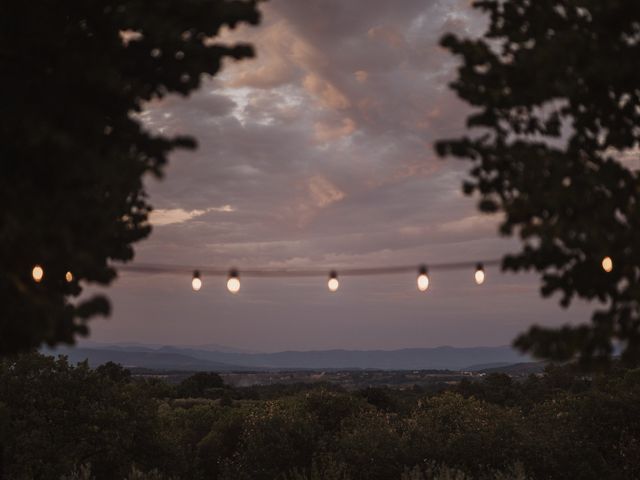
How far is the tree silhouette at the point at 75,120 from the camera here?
16.9 feet

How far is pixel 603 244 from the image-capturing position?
5.85 m

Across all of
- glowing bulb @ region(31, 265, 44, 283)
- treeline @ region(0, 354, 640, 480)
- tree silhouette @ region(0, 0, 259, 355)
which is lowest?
treeline @ region(0, 354, 640, 480)

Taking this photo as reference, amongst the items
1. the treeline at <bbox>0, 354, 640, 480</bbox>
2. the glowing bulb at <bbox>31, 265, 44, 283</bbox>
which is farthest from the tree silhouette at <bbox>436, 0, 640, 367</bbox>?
the treeline at <bbox>0, 354, 640, 480</bbox>

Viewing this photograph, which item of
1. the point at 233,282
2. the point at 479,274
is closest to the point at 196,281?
the point at 233,282

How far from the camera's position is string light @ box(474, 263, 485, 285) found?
527 inches

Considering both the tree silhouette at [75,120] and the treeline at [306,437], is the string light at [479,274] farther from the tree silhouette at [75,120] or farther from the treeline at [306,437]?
the tree silhouette at [75,120]

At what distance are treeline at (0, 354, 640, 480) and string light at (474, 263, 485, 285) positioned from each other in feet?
23.1

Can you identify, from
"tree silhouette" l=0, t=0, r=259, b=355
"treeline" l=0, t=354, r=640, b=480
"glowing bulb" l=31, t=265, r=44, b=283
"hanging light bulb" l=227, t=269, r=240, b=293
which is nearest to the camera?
"tree silhouette" l=0, t=0, r=259, b=355

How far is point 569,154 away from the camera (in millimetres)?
6766

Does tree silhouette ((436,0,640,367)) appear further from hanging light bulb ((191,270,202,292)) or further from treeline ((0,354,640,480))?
treeline ((0,354,640,480))

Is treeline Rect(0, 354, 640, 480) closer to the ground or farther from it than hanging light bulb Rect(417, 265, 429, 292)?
closer to the ground

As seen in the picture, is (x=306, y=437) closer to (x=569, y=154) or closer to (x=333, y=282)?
(x=333, y=282)

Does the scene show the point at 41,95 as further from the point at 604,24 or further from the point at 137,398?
the point at 137,398

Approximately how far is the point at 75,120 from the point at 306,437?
36826 mm
